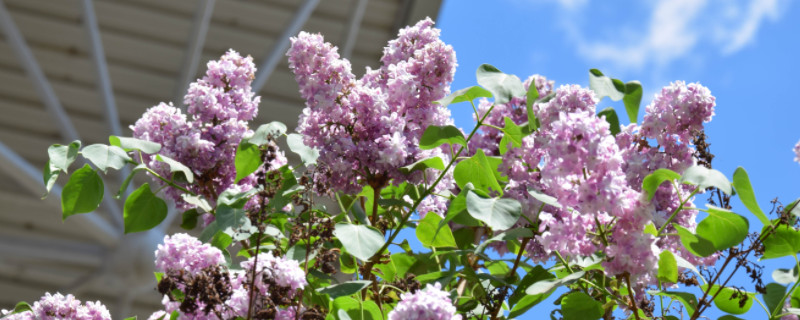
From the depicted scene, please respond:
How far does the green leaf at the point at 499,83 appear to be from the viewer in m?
1.07

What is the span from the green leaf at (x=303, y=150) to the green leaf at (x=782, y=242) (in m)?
0.56

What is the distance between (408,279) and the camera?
108 cm

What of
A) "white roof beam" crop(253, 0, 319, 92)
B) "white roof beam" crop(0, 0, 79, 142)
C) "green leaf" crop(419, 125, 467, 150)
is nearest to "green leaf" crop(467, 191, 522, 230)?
"green leaf" crop(419, 125, 467, 150)

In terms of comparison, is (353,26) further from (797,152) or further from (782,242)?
(782,242)

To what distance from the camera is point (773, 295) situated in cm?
107

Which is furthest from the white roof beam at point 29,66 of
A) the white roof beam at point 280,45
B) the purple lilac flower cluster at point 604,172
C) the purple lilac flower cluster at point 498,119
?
the purple lilac flower cluster at point 604,172

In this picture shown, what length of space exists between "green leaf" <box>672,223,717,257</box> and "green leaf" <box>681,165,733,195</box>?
3.2 inches

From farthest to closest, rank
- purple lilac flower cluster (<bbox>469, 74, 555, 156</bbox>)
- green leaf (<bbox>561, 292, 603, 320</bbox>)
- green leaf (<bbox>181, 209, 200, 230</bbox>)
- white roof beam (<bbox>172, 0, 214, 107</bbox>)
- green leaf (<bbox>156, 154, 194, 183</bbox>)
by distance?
white roof beam (<bbox>172, 0, 214, 107</bbox>), purple lilac flower cluster (<bbox>469, 74, 555, 156</bbox>), green leaf (<bbox>181, 209, 200, 230</bbox>), green leaf (<bbox>156, 154, 194, 183</bbox>), green leaf (<bbox>561, 292, 603, 320</bbox>)

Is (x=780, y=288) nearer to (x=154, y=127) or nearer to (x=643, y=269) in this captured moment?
(x=643, y=269)

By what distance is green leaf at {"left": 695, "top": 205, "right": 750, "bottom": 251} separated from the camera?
0.94 meters

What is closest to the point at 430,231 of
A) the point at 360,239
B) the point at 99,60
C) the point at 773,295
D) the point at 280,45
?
the point at 360,239

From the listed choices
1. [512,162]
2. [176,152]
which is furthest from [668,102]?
[176,152]

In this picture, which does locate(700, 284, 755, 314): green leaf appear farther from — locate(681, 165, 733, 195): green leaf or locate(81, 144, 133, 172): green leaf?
locate(81, 144, 133, 172): green leaf

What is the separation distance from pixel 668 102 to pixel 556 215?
0.88ft
